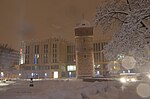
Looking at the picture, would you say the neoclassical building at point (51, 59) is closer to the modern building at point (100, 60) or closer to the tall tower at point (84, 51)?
the modern building at point (100, 60)

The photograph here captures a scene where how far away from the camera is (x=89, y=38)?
5191cm

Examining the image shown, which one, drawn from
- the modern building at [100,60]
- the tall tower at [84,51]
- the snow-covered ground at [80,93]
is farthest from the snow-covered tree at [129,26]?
the modern building at [100,60]

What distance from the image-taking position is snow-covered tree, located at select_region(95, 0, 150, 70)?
15156 millimetres

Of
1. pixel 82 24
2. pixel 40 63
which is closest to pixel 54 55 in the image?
pixel 40 63

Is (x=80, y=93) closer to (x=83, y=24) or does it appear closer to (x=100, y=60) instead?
(x=83, y=24)

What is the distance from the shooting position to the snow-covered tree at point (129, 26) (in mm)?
15156

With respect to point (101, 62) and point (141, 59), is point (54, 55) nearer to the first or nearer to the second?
point (101, 62)

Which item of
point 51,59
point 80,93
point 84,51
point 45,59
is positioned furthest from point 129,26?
point 45,59

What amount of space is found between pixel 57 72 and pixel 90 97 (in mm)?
74546

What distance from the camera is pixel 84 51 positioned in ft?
167

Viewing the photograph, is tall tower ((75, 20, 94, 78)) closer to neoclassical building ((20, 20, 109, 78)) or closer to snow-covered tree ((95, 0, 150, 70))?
snow-covered tree ((95, 0, 150, 70))

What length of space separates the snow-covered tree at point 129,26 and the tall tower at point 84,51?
101 ft

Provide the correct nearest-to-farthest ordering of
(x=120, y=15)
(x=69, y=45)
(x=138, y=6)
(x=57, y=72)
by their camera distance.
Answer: (x=138, y=6), (x=120, y=15), (x=57, y=72), (x=69, y=45)

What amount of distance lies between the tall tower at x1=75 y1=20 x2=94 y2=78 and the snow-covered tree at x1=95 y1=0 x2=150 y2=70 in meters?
30.7
